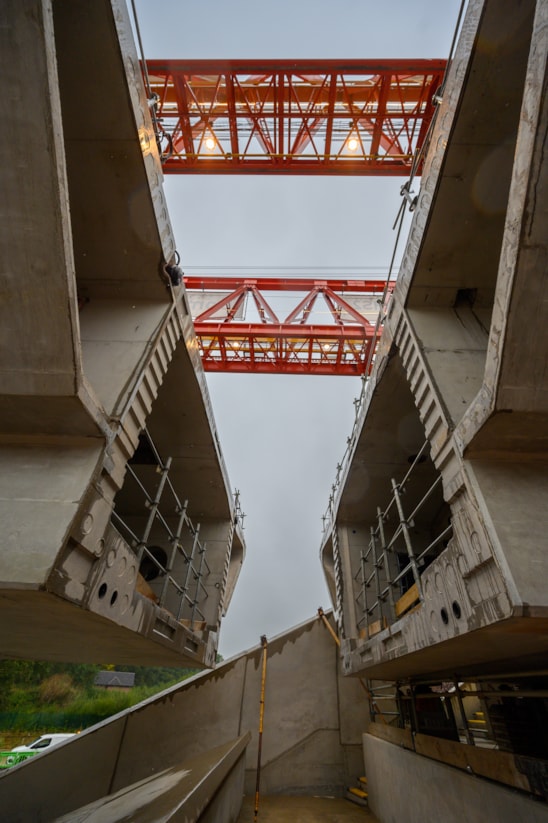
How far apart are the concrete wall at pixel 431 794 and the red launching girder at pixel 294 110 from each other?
13.3 metres

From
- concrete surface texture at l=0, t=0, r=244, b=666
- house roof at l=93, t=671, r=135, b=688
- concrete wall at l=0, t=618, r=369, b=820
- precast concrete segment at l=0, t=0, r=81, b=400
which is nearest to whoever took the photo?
precast concrete segment at l=0, t=0, r=81, b=400

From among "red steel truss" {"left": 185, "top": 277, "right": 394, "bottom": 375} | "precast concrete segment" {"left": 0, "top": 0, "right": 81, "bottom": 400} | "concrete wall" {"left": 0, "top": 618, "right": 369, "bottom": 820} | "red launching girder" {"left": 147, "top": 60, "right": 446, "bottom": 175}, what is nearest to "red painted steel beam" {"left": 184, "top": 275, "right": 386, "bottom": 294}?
"red steel truss" {"left": 185, "top": 277, "right": 394, "bottom": 375}

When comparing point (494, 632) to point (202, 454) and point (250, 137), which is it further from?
point (250, 137)

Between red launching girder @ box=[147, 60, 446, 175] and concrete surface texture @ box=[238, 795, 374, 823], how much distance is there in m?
15.7

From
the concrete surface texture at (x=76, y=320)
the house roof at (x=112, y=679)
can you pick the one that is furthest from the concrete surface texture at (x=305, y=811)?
the house roof at (x=112, y=679)

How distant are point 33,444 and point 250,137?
1163 centimetres

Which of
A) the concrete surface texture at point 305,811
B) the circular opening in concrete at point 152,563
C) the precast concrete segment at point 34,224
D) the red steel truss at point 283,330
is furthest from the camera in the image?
the red steel truss at point 283,330

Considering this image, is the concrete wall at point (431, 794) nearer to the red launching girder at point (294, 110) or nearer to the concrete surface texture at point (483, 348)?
the concrete surface texture at point (483, 348)

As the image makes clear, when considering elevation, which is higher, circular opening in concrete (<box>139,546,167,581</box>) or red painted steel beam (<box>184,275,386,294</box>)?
red painted steel beam (<box>184,275,386,294</box>)

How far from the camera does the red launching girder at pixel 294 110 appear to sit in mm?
9227

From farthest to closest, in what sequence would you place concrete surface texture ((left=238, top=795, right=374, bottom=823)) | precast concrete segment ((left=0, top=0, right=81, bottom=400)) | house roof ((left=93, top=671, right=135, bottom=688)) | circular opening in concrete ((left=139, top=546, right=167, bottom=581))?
house roof ((left=93, top=671, right=135, bottom=688)) < circular opening in concrete ((left=139, top=546, right=167, bottom=581)) < concrete surface texture ((left=238, top=795, right=374, bottom=823)) < precast concrete segment ((left=0, top=0, right=81, bottom=400))

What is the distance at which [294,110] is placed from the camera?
10922 mm

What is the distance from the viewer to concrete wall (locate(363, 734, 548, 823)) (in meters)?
3.58

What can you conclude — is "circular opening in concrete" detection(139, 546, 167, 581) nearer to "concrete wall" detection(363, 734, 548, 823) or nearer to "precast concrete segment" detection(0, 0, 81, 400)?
"concrete wall" detection(363, 734, 548, 823)
